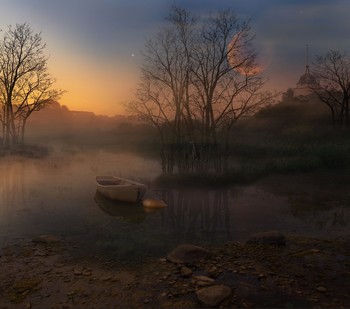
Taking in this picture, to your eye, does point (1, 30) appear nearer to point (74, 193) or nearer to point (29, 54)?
point (29, 54)

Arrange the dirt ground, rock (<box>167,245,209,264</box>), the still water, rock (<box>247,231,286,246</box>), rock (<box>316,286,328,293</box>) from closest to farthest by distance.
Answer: the dirt ground
rock (<box>316,286,328,293</box>)
rock (<box>167,245,209,264</box>)
rock (<box>247,231,286,246</box>)
the still water

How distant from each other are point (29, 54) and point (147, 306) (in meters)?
42.8

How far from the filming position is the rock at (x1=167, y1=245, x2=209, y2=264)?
31.6ft

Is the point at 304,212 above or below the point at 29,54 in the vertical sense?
below

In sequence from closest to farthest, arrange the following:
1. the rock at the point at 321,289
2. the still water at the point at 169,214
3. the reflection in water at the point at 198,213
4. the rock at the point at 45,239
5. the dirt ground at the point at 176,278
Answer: the dirt ground at the point at 176,278
the rock at the point at 321,289
the rock at the point at 45,239
the still water at the point at 169,214
the reflection in water at the point at 198,213

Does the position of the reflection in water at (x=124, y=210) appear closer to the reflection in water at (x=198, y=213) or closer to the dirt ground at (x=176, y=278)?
the reflection in water at (x=198, y=213)

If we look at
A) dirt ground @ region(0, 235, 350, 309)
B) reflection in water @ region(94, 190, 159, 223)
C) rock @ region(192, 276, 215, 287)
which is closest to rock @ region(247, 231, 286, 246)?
dirt ground @ region(0, 235, 350, 309)

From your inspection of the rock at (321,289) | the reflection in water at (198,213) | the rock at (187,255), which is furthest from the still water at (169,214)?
the rock at (321,289)

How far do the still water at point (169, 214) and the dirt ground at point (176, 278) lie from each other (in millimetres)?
1261

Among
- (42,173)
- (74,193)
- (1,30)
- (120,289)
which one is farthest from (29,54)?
(120,289)

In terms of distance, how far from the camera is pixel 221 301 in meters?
7.26

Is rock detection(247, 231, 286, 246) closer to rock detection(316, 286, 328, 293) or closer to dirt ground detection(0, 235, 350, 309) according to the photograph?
dirt ground detection(0, 235, 350, 309)

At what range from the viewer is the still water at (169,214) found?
12.2 metres

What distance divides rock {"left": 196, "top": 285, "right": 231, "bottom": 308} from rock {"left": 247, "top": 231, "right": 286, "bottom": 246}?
3620mm
